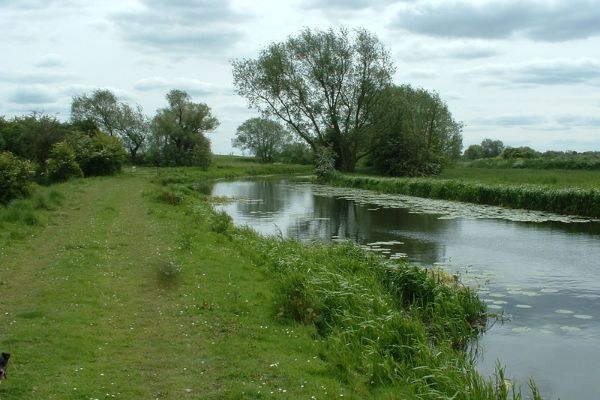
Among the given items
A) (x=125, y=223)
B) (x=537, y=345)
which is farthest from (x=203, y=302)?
(x=125, y=223)

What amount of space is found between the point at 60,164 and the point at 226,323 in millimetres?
36050

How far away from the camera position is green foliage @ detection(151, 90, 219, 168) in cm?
7738

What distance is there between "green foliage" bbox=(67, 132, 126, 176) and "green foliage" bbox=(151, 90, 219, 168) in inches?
951

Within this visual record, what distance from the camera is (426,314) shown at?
1020cm

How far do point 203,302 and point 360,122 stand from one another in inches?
2009

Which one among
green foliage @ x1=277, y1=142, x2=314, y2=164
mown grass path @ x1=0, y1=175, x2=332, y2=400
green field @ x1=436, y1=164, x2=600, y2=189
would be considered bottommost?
mown grass path @ x1=0, y1=175, x2=332, y2=400

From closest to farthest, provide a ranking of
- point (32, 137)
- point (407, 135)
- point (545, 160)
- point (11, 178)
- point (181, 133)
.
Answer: point (11, 178) < point (32, 137) < point (407, 135) < point (545, 160) < point (181, 133)

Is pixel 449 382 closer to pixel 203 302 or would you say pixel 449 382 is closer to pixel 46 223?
pixel 203 302

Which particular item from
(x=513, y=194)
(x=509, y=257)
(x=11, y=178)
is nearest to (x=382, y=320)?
(x=509, y=257)

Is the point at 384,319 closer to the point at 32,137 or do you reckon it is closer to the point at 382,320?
the point at 382,320

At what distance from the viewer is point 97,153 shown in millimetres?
48594

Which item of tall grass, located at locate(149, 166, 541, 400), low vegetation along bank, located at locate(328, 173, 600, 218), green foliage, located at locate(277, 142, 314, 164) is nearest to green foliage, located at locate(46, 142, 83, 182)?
low vegetation along bank, located at locate(328, 173, 600, 218)

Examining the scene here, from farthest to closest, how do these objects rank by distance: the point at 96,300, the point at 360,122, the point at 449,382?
1. the point at 360,122
2. the point at 96,300
3. the point at 449,382

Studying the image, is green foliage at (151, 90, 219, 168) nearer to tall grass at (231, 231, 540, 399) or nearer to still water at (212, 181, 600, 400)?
still water at (212, 181, 600, 400)
